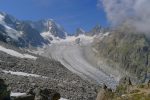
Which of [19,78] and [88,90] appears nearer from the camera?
[19,78]

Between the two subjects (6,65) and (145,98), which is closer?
(145,98)

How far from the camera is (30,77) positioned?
405 feet

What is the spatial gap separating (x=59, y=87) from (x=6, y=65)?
20316 millimetres

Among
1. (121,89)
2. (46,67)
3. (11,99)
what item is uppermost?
(46,67)

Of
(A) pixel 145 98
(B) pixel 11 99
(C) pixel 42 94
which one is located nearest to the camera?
(B) pixel 11 99

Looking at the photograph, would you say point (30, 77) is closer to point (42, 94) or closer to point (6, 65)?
point (6, 65)

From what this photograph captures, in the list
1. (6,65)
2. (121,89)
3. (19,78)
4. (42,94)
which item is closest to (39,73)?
(6,65)

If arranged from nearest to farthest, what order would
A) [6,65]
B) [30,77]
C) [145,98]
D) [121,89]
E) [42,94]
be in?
1. [42,94]
2. [145,98]
3. [121,89]
4. [30,77]
5. [6,65]

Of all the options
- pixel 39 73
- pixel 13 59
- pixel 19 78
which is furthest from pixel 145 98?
pixel 13 59

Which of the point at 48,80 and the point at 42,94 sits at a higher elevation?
the point at 48,80

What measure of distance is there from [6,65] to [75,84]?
786 inches

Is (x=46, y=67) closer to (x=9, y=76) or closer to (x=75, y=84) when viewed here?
(x=75, y=84)

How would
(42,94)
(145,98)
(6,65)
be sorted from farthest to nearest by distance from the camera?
(6,65)
(145,98)
(42,94)

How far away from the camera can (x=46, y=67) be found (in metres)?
151
